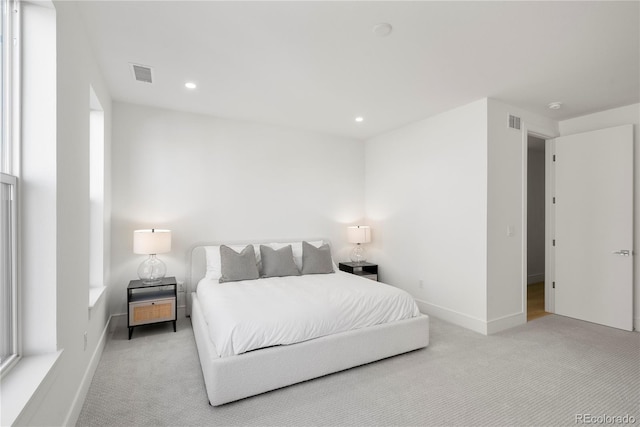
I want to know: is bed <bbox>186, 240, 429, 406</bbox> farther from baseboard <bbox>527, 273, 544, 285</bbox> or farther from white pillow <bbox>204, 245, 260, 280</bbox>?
baseboard <bbox>527, 273, 544, 285</bbox>

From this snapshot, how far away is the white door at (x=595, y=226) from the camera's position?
3711mm

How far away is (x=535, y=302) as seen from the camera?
4926 mm

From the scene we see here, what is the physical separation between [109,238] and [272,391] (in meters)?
2.61

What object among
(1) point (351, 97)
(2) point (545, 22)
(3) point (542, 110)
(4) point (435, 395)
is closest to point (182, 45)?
(1) point (351, 97)

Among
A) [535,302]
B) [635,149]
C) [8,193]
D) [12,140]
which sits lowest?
[535,302]

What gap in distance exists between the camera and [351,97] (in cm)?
360

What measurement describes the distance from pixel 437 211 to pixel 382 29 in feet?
8.40

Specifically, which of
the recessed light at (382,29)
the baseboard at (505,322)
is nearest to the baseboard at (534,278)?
the baseboard at (505,322)

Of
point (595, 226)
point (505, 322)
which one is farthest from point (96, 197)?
point (595, 226)

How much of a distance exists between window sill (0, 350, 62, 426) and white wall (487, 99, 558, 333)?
3.82m

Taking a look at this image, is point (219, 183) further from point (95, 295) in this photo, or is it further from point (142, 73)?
point (95, 295)

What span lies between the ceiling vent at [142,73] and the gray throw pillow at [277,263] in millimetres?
2232

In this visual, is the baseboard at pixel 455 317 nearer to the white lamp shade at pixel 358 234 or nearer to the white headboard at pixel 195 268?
the white lamp shade at pixel 358 234

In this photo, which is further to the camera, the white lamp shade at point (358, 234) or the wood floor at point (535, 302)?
the white lamp shade at point (358, 234)
